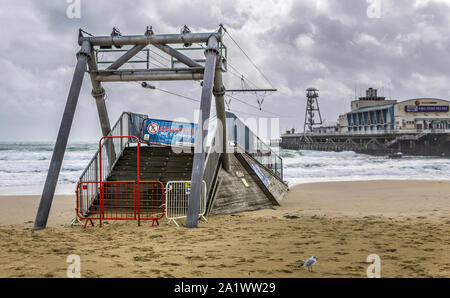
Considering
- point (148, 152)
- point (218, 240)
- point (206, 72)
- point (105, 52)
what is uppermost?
point (105, 52)

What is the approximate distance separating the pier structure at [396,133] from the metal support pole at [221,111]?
6155cm

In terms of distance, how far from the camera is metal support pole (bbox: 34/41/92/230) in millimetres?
11008

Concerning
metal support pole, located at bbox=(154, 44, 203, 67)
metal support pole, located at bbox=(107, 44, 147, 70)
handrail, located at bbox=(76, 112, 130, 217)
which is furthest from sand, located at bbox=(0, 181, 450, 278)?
metal support pole, located at bbox=(107, 44, 147, 70)

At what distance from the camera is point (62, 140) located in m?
11.4

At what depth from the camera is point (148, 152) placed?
1636 cm

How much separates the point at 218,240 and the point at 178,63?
680 centimetres

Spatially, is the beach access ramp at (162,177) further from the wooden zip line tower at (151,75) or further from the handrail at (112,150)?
the wooden zip line tower at (151,75)

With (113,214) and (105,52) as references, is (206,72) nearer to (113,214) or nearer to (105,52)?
(105,52)

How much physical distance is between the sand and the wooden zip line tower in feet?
3.54

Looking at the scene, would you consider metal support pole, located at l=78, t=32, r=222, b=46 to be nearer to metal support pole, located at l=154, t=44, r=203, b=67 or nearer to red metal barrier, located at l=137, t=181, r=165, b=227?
metal support pole, located at l=154, t=44, r=203, b=67

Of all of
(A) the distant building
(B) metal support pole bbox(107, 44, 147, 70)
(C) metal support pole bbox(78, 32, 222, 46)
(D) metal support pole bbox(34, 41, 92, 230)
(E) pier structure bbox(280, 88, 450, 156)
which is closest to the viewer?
(D) metal support pole bbox(34, 41, 92, 230)

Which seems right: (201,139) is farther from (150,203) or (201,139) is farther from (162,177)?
(162,177)
